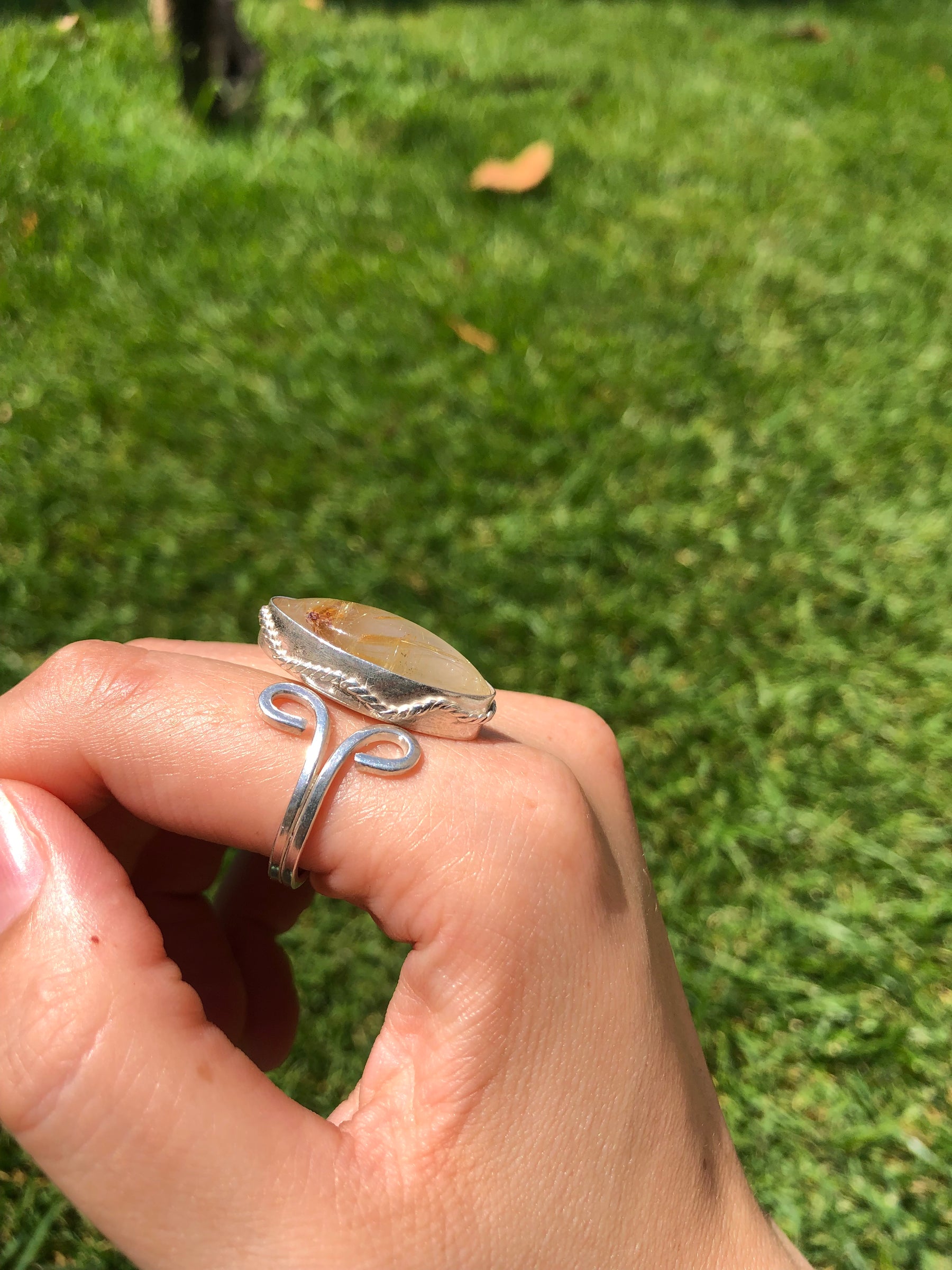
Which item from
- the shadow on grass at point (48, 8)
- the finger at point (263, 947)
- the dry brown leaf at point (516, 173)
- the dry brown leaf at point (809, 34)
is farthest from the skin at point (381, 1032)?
the dry brown leaf at point (809, 34)

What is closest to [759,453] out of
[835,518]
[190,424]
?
[835,518]

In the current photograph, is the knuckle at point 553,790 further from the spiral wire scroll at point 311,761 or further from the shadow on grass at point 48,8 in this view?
the shadow on grass at point 48,8

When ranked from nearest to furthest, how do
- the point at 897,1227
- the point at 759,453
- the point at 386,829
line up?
the point at 386,829
the point at 897,1227
the point at 759,453

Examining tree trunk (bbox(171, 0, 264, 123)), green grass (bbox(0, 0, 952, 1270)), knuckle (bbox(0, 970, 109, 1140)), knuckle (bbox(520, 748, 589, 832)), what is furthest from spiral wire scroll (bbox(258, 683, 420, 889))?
tree trunk (bbox(171, 0, 264, 123))

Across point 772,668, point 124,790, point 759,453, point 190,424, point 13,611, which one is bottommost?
point 772,668

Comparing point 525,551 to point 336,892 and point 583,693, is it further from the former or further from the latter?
point 336,892

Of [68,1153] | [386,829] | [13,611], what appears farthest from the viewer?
[13,611]
